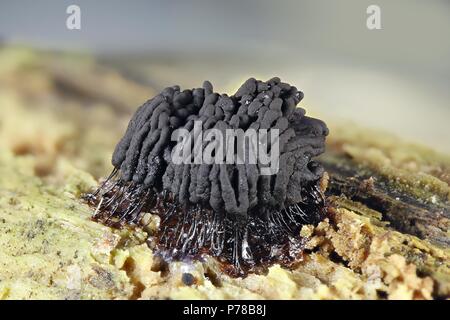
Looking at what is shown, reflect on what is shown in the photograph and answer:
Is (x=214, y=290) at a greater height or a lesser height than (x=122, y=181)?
lesser

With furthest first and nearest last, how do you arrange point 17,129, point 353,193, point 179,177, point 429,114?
point 429,114
point 17,129
point 353,193
point 179,177

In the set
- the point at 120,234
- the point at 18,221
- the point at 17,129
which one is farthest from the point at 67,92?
the point at 120,234

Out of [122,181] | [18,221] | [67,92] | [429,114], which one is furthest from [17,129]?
[429,114]

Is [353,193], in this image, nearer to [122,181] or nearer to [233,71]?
[122,181]
